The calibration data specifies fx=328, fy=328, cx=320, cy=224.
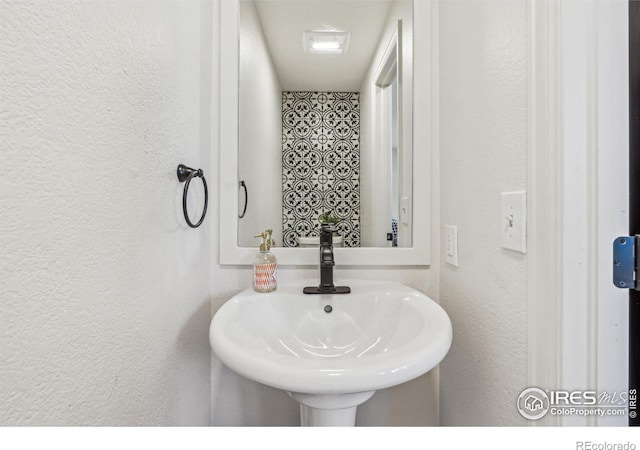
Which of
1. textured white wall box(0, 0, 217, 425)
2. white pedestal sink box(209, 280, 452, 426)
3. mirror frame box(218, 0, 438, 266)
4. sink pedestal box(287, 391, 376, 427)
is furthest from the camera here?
mirror frame box(218, 0, 438, 266)

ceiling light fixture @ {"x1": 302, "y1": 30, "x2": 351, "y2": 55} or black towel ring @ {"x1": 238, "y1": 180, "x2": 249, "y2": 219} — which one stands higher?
ceiling light fixture @ {"x1": 302, "y1": 30, "x2": 351, "y2": 55}

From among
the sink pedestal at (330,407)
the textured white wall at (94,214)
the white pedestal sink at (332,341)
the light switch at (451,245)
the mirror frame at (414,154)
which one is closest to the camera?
the textured white wall at (94,214)

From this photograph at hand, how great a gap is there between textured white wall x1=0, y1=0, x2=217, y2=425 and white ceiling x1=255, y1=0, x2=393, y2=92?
0.32 meters

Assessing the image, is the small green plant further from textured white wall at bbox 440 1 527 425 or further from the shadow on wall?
the shadow on wall

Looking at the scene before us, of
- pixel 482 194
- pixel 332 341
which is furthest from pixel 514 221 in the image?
pixel 332 341

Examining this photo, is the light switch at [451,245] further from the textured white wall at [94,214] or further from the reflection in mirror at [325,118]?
the textured white wall at [94,214]

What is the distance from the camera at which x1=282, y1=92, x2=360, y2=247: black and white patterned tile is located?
3.76ft

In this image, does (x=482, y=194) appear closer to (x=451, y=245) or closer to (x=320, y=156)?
(x=451, y=245)

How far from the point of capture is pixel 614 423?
0.54 m

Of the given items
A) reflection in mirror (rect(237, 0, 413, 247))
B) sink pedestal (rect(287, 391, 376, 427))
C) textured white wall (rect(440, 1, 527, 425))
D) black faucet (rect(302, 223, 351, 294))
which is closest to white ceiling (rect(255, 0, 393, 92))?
reflection in mirror (rect(237, 0, 413, 247))

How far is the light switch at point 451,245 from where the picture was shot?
36.9 inches

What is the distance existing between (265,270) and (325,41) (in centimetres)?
81

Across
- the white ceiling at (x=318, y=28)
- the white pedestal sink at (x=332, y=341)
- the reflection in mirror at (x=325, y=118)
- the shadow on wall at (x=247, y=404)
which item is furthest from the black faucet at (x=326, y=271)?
the white ceiling at (x=318, y=28)

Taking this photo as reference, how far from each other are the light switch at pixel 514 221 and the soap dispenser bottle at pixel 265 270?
0.62 m
